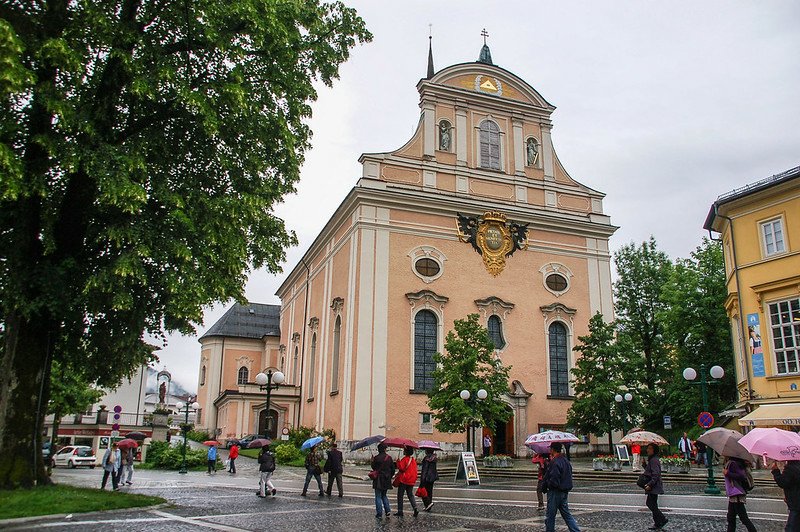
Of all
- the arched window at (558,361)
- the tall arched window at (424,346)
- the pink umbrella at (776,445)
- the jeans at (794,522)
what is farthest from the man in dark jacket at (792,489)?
the arched window at (558,361)

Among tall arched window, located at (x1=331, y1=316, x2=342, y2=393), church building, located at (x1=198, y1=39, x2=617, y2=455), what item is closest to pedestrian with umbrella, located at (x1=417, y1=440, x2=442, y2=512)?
church building, located at (x1=198, y1=39, x2=617, y2=455)

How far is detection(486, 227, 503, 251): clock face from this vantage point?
111 feet

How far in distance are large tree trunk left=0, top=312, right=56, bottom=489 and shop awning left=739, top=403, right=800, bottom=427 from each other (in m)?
22.7

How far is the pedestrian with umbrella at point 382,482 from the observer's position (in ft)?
42.9

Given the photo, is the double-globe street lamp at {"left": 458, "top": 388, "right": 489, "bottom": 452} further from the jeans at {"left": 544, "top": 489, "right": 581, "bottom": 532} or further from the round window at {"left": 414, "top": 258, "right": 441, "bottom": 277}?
the jeans at {"left": 544, "top": 489, "right": 581, "bottom": 532}

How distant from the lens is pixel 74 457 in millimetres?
35344

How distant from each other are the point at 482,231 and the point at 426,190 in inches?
140

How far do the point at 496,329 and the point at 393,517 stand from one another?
2066 centimetres

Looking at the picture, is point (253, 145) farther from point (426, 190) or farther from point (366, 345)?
point (426, 190)

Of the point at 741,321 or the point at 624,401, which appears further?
the point at 624,401

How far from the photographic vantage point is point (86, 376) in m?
16.8

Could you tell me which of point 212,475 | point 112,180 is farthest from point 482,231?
point 112,180

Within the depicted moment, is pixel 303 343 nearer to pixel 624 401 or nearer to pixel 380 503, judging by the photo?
pixel 624 401

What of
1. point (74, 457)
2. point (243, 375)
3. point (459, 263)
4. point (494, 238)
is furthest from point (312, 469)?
point (243, 375)
